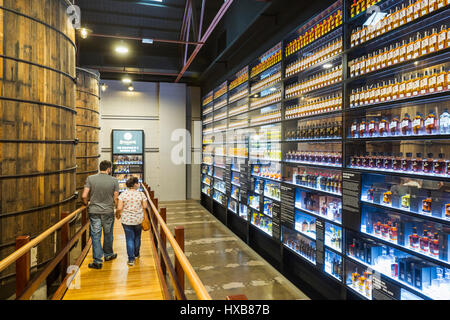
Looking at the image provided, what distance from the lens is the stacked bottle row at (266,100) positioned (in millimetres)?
5875

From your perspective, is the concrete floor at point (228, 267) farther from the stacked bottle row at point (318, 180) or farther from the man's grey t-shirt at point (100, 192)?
the man's grey t-shirt at point (100, 192)

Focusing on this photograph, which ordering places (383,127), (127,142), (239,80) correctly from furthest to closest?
1. (127,142)
2. (239,80)
3. (383,127)

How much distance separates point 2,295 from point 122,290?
1571mm

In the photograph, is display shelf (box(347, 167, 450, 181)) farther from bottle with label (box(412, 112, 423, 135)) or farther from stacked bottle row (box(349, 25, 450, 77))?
stacked bottle row (box(349, 25, 450, 77))

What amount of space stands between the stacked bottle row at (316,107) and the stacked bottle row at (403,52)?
18.8 inches

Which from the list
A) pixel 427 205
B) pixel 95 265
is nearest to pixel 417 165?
pixel 427 205

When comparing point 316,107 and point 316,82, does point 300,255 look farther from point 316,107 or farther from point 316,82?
point 316,82

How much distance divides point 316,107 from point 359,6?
4.66 feet

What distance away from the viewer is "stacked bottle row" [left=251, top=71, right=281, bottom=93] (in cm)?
583

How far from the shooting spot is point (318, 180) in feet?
14.9

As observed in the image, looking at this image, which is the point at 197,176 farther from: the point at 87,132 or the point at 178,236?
the point at 178,236

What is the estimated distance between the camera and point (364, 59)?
3.72 metres

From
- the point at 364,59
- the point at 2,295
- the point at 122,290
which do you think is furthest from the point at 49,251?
the point at 364,59

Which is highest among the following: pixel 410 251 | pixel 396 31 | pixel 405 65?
pixel 396 31
